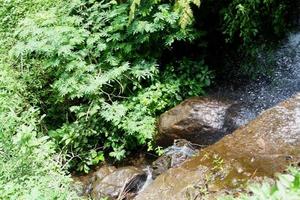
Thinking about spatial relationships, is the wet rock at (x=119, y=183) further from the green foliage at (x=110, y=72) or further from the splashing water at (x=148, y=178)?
the green foliage at (x=110, y=72)

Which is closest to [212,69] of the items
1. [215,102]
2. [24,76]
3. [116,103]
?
[215,102]

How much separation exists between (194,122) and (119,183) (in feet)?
4.05

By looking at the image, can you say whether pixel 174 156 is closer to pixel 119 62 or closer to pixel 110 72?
pixel 110 72

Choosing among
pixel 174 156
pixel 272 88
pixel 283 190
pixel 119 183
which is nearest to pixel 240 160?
pixel 174 156

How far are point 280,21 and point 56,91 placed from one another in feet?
11.1

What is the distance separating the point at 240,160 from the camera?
402cm

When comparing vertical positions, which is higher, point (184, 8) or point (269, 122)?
point (184, 8)

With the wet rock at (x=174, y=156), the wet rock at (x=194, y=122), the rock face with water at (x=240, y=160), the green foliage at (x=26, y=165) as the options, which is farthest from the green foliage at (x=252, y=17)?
the green foliage at (x=26, y=165)

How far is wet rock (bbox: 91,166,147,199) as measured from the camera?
16.7 feet

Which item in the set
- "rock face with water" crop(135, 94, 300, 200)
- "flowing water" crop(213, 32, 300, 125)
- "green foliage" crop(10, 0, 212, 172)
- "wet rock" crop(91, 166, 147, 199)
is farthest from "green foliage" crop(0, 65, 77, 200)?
"flowing water" crop(213, 32, 300, 125)

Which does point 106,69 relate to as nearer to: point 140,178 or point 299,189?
point 140,178

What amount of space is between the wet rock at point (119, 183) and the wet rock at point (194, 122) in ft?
1.91

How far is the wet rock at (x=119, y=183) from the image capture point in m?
5.08

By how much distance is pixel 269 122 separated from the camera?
4324 mm
